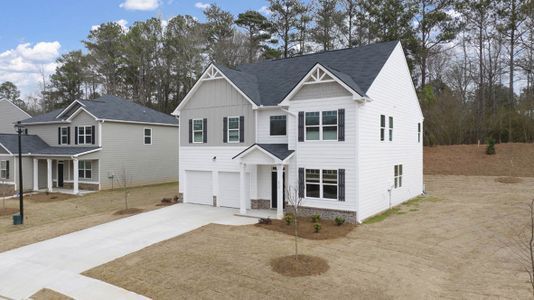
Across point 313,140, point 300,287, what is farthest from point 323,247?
point 313,140

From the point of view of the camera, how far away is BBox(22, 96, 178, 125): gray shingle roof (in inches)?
1080

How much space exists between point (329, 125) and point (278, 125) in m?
3.11

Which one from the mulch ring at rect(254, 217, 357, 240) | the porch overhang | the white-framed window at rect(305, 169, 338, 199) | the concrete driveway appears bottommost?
the concrete driveway

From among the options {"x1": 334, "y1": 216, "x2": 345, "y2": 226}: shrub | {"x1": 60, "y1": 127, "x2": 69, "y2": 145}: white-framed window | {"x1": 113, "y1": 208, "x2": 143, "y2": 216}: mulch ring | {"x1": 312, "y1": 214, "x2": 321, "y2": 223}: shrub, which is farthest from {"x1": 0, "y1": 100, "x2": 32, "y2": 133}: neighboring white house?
{"x1": 334, "y1": 216, "x2": 345, "y2": 226}: shrub

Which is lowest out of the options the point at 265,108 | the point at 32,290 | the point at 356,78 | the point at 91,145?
the point at 32,290

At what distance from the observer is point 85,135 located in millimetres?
27578

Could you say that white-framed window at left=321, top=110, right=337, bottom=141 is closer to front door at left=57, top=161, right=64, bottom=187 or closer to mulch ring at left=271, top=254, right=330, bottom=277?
mulch ring at left=271, top=254, right=330, bottom=277

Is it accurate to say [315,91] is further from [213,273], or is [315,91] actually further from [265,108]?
[213,273]

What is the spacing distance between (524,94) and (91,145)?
39.3m

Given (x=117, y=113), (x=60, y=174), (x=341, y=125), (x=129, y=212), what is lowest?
(x=129, y=212)

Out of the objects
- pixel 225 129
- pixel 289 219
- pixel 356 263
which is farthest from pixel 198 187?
pixel 356 263

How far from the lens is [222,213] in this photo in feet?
57.7

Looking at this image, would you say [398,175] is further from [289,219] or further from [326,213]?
[289,219]

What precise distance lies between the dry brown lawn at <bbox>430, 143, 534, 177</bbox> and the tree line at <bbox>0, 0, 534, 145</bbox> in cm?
309
